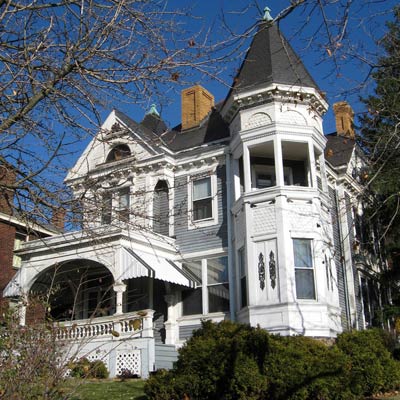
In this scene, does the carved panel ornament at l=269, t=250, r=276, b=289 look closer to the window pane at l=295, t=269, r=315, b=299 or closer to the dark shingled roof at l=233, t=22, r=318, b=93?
the window pane at l=295, t=269, r=315, b=299

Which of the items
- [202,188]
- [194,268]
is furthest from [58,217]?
[202,188]

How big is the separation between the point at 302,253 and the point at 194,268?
382 centimetres

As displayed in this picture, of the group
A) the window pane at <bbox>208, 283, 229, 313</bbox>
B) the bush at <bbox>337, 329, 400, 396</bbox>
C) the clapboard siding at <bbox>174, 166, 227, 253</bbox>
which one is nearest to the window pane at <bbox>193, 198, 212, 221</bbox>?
the clapboard siding at <bbox>174, 166, 227, 253</bbox>

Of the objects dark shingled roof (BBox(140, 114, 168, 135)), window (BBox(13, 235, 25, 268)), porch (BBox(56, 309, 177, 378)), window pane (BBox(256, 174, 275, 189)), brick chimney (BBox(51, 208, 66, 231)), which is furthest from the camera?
window (BBox(13, 235, 25, 268))

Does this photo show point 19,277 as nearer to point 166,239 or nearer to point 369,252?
point 166,239

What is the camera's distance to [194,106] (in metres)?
22.2

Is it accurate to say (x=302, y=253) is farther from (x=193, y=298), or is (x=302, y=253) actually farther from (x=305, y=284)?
(x=193, y=298)

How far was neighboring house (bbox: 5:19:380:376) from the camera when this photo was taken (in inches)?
632

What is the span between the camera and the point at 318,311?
15945 millimetres

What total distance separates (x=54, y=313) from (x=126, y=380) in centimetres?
780

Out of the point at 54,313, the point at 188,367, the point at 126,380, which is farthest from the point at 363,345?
the point at 54,313

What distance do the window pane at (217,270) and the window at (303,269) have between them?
8.44ft

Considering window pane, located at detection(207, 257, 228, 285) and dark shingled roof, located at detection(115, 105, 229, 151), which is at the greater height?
dark shingled roof, located at detection(115, 105, 229, 151)

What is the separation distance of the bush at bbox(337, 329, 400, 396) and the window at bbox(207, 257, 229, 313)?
6409 millimetres
